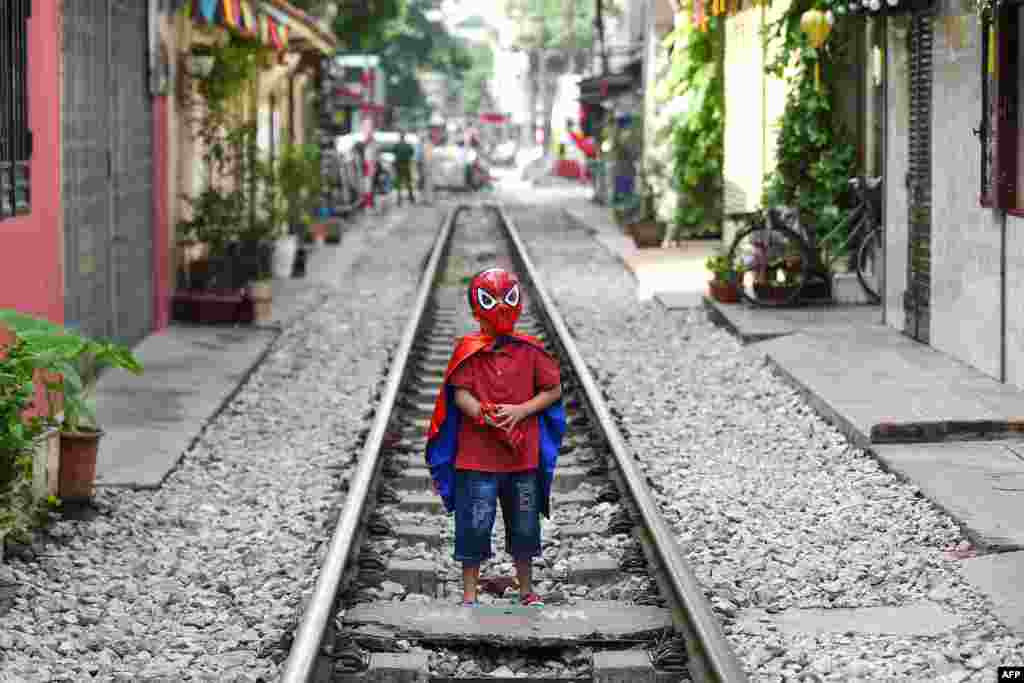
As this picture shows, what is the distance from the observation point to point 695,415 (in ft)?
39.7

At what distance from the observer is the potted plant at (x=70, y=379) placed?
8414 mm

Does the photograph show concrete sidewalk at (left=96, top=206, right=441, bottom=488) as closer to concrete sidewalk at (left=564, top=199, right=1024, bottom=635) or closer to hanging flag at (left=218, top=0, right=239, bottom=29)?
hanging flag at (left=218, top=0, right=239, bottom=29)

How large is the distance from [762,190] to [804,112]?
122cm

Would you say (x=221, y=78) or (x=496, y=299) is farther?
(x=221, y=78)

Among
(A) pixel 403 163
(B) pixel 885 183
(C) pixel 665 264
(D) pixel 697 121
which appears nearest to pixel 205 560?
(B) pixel 885 183

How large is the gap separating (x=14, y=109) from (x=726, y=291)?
881 cm

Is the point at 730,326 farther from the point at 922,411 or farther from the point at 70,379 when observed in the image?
the point at 70,379

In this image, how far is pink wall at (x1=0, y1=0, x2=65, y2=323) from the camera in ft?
36.5

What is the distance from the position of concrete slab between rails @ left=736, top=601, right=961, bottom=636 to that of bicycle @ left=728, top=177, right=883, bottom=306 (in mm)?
10582

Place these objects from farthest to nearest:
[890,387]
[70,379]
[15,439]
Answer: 1. [890,387]
2. [70,379]
3. [15,439]

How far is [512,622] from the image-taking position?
674 centimetres

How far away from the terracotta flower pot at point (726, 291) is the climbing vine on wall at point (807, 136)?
1.30m

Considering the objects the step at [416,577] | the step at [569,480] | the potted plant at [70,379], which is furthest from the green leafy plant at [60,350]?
the step at [569,480]

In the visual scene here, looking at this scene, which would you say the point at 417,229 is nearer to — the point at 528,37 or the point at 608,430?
the point at 608,430
